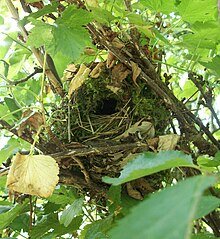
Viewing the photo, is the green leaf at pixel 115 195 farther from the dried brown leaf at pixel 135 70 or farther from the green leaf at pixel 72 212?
the dried brown leaf at pixel 135 70

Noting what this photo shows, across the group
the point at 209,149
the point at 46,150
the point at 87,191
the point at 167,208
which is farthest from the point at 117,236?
the point at 209,149

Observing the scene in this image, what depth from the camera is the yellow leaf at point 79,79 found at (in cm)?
102

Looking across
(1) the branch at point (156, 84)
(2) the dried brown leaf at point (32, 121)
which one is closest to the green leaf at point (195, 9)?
(1) the branch at point (156, 84)

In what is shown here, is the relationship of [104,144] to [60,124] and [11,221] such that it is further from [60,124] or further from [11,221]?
[11,221]

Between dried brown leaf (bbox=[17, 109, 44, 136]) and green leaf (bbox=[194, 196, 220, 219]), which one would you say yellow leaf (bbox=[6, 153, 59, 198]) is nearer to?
dried brown leaf (bbox=[17, 109, 44, 136])

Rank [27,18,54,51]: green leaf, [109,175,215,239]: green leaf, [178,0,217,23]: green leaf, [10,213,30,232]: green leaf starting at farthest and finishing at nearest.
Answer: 1. [10,213,30,232]: green leaf
2. [178,0,217,23]: green leaf
3. [27,18,54,51]: green leaf
4. [109,175,215,239]: green leaf

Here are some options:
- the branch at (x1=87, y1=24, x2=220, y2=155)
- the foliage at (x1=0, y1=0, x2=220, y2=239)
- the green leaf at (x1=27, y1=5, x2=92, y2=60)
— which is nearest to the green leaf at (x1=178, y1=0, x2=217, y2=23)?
the foliage at (x1=0, y1=0, x2=220, y2=239)

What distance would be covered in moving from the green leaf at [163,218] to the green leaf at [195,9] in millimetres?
821

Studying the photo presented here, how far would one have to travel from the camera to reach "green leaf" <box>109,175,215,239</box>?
0.20 m

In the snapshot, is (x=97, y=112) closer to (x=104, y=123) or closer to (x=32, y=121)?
(x=104, y=123)

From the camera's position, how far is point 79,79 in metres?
1.03

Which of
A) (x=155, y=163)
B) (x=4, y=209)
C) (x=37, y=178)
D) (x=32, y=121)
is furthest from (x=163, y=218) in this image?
(x=4, y=209)

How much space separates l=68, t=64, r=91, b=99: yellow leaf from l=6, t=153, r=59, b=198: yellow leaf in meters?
0.27

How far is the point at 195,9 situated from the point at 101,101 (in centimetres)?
31
